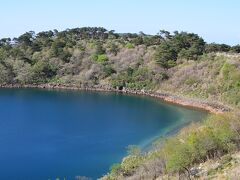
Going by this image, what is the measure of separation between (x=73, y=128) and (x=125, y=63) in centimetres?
3998

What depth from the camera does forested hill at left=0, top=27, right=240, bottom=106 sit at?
82.1 m

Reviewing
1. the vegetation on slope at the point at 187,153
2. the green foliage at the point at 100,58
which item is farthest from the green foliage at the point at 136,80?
the vegetation on slope at the point at 187,153

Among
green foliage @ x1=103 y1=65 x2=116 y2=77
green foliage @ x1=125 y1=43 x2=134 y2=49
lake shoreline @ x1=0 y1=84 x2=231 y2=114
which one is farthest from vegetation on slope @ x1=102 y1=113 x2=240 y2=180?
green foliage @ x1=125 y1=43 x2=134 y2=49

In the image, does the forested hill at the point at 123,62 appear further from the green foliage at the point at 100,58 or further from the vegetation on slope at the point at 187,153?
the vegetation on slope at the point at 187,153

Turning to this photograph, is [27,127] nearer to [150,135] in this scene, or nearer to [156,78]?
[150,135]

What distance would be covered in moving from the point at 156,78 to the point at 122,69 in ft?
30.3

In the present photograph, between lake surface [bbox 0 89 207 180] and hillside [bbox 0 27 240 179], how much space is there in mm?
6421

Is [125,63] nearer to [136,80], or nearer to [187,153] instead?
[136,80]

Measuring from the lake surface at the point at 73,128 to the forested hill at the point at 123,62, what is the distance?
23.4ft

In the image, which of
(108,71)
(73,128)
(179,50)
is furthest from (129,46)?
(73,128)

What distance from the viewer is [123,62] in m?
96.1

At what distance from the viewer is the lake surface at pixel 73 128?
4128 centimetres

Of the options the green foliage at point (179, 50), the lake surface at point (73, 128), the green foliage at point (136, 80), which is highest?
the green foliage at point (179, 50)

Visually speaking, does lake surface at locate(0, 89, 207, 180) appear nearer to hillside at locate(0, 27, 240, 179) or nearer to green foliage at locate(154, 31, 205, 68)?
hillside at locate(0, 27, 240, 179)
